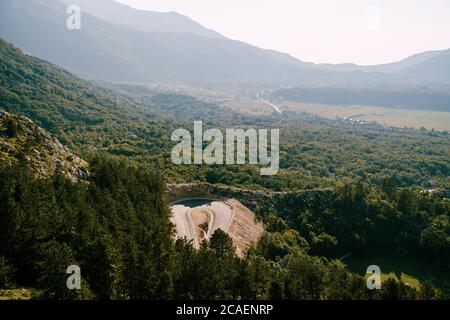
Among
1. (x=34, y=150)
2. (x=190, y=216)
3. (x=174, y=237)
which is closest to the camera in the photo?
(x=174, y=237)

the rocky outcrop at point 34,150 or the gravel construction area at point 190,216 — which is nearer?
the rocky outcrop at point 34,150

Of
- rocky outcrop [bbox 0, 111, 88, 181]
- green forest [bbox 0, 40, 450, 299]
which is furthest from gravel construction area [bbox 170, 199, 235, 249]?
rocky outcrop [bbox 0, 111, 88, 181]

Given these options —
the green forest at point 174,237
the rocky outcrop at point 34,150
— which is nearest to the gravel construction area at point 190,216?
the green forest at point 174,237

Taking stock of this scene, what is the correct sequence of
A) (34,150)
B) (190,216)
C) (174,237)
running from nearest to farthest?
1. (174,237)
2. (34,150)
3. (190,216)

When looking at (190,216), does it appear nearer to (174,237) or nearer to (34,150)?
(174,237)

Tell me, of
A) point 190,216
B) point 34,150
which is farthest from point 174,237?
point 34,150

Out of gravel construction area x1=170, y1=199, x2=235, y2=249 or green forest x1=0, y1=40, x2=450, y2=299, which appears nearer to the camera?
green forest x1=0, y1=40, x2=450, y2=299

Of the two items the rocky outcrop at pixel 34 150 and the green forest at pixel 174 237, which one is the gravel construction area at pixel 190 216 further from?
the rocky outcrop at pixel 34 150

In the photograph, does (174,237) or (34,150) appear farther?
(34,150)

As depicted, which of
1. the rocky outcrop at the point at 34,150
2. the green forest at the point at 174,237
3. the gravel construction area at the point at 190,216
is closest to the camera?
the green forest at the point at 174,237

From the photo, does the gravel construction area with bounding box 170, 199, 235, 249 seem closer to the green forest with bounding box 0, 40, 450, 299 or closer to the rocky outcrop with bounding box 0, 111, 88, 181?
the green forest with bounding box 0, 40, 450, 299

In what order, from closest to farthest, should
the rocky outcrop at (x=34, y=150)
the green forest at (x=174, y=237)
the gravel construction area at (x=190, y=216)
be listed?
the green forest at (x=174, y=237)
the rocky outcrop at (x=34, y=150)
the gravel construction area at (x=190, y=216)

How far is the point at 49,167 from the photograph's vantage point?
67688mm
